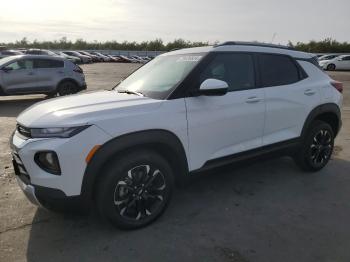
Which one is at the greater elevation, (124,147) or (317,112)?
(124,147)

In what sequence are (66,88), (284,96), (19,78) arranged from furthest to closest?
(66,88) → (19,78) → (284,96)

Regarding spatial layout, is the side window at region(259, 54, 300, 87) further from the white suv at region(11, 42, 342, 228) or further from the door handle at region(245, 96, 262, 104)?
the door handle at region(245, 96, 262, 104)

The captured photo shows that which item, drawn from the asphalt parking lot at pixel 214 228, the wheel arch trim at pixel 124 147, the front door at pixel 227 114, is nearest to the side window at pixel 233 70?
the front door at pixel 227 114

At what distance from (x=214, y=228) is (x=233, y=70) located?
68.1 inches

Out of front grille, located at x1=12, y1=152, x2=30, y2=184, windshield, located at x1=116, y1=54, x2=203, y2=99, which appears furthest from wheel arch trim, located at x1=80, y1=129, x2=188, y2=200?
front grille, located at x1=12, y1=152, x2=30, y2=184

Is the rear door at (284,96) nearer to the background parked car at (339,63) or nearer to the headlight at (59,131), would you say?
the headlight at (59,131)

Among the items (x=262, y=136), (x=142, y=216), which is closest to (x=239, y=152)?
A: (x=262, y=136)

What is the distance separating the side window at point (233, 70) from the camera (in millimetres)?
3896

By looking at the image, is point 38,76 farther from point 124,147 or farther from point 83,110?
point 124,147

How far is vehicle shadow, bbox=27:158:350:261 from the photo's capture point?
313cm

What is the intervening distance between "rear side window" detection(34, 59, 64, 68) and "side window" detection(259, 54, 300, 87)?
965cm

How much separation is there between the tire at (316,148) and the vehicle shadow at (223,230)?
0.43 m

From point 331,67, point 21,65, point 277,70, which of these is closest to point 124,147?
point 277,70

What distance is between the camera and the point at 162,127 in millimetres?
3381
